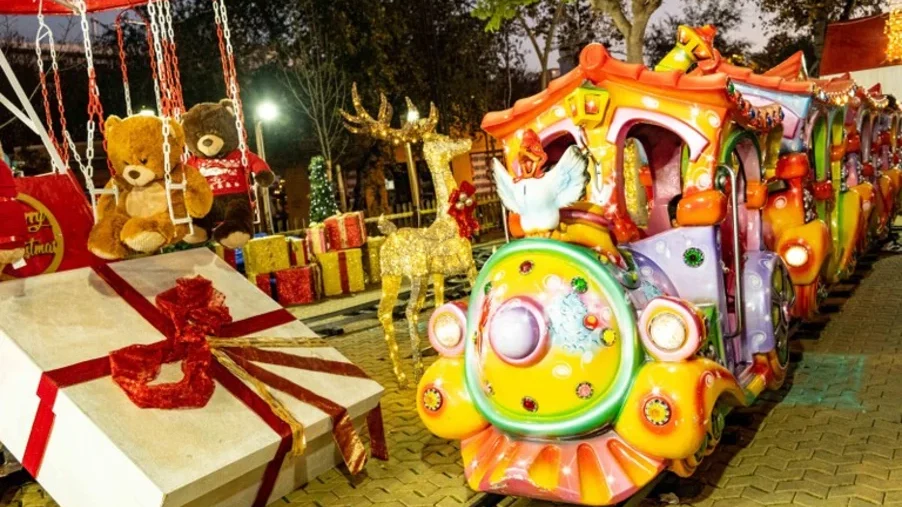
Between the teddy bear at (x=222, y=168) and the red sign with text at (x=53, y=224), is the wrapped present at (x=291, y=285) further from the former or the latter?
the red sign with text at (x=53, y=224)

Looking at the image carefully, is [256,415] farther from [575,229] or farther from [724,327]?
[724,327]

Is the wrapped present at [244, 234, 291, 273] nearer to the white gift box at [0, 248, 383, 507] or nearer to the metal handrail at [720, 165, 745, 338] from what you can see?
the white gift box at [0, 248, 383, 507]

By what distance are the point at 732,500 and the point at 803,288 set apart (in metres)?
3.75

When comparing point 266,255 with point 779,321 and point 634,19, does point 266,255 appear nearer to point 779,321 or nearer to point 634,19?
point 634,19

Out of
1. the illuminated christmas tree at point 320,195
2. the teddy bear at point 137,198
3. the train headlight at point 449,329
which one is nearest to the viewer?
the teddy bear at point 137,198

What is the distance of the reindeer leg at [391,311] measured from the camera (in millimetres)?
6734

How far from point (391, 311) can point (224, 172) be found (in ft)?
7.31

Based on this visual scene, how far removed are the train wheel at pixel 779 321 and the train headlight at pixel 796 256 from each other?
1182 mm

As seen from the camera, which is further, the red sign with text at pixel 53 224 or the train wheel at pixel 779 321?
the train wheel at pixel 779 321

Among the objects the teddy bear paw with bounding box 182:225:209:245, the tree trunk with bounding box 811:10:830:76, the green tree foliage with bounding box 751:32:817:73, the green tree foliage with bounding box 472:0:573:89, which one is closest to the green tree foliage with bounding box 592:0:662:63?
the green tree foliage with bounding box 472:0:573:89

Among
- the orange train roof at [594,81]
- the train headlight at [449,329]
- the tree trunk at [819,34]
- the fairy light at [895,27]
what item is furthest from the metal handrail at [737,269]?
the tree trunk at [819,34]

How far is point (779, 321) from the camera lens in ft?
18.6

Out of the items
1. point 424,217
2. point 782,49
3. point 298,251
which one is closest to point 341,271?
point 298,251

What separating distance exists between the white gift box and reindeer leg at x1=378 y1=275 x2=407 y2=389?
2.16 metres
